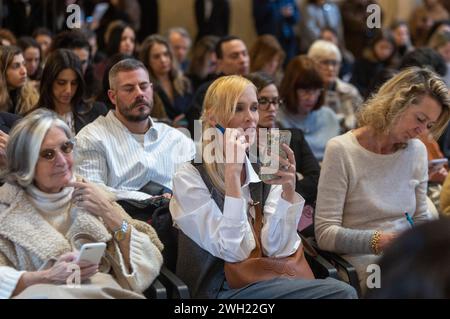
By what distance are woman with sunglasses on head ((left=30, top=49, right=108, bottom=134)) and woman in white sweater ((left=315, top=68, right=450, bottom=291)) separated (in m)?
1.40

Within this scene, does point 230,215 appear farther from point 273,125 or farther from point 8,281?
point 273,125

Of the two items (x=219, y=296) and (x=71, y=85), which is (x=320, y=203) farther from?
(x=71, y=85)

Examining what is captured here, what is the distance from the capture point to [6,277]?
2.59 meters

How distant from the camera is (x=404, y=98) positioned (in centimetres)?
341

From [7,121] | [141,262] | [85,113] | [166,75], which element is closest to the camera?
[141,262]

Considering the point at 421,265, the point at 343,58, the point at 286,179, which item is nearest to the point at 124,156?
the point at 286,179

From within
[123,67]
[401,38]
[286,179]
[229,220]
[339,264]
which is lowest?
[339,264]

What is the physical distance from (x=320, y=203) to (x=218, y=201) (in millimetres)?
591

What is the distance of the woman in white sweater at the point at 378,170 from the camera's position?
3348 mm

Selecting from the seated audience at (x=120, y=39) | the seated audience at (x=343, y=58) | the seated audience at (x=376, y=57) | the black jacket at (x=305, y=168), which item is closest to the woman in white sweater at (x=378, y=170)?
the black jacket at (x=305, y=168)

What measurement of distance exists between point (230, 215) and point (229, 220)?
0.06ft

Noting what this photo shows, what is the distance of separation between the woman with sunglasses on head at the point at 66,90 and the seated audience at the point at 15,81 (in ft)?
0.64

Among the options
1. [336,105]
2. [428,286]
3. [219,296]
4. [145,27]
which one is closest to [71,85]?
[219,296]

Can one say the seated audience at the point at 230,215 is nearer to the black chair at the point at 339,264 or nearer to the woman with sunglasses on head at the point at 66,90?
the black chair at the point at 339,264
